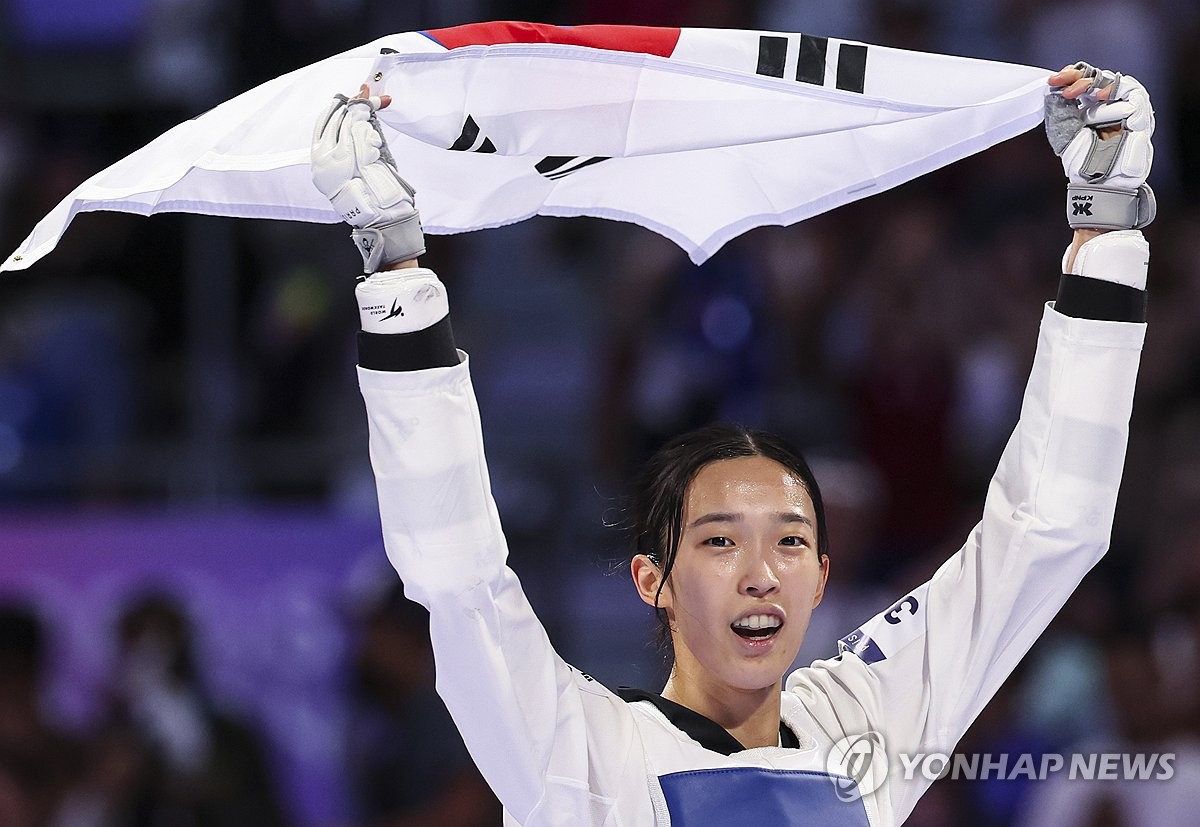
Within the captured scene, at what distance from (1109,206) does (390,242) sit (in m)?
1.13

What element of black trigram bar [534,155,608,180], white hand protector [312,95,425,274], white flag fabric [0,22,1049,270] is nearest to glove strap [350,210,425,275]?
white hand protector [312,95,425,274]

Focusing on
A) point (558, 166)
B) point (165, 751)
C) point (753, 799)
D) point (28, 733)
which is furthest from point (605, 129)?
point (28, 733)

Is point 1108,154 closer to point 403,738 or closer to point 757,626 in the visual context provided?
point 757,626

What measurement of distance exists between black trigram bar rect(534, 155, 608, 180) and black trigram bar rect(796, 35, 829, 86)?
357 millimetres

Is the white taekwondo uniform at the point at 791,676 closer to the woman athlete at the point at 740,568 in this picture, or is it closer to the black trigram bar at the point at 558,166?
the woman athlete at the point at 740,568

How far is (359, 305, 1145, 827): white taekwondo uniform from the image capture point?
2408 millimetres

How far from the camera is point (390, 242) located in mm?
2471

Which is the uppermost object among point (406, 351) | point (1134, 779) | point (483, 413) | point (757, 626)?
point (406, 351)

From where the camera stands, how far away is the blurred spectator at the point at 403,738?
222 inches

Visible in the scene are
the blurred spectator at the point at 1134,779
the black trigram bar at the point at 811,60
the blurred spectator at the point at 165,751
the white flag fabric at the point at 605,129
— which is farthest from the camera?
the blurred spectator at the point at 165,751

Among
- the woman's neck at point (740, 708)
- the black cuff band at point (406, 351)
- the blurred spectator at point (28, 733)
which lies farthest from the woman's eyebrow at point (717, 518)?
the blurred spectator at point (28, 733)

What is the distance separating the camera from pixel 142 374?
23.1 feet

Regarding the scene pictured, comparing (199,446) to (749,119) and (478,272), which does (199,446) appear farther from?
(749,119)

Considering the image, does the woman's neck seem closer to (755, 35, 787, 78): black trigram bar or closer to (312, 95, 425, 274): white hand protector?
(312, 95, 425, 274): white hand protector
